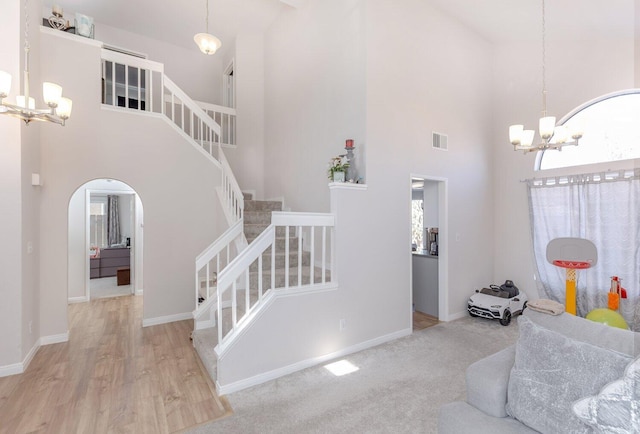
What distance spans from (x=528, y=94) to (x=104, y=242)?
1067 centimetres

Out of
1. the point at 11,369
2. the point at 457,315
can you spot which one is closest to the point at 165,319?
the point at 11,369

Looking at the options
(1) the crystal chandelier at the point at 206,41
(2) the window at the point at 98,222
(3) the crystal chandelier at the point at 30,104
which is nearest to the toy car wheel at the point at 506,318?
(1) the crystal chandelier at the point at 206,41

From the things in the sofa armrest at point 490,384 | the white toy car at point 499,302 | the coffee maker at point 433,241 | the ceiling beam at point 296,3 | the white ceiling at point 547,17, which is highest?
the ceiling beam at point 296,3

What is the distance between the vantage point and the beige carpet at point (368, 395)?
2178 mm

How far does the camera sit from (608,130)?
4113 mm

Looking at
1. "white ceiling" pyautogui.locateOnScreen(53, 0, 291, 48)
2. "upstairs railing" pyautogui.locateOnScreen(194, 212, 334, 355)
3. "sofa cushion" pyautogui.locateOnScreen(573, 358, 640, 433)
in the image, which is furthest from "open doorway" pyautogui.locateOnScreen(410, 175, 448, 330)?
"white ceiling" pyautogui.locateOnScreen(53, 0, 291, 48)

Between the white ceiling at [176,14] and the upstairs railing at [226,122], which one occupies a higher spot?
the white ceiling at [176,14]

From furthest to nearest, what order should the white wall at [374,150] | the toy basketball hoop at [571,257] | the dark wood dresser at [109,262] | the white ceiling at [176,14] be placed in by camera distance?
the dark wood dresser at [109,262]
the white ceiling at [176,14]
the toy basketball hoop at [571,257]
the white wall at [374,150]

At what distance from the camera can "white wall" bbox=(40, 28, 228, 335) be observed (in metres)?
3.72

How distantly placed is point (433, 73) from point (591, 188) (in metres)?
2.77

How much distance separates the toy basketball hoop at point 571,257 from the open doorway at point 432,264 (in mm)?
1362

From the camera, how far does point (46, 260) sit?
3668 millimetres

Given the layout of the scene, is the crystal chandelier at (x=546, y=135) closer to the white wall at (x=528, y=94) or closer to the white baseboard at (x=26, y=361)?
the white wall at (x=528, y=94)

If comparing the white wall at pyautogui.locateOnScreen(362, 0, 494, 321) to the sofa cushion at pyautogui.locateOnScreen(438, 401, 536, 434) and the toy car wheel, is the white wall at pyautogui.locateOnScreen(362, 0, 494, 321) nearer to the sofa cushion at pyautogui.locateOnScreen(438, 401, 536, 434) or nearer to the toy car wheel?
the toy car wheel
